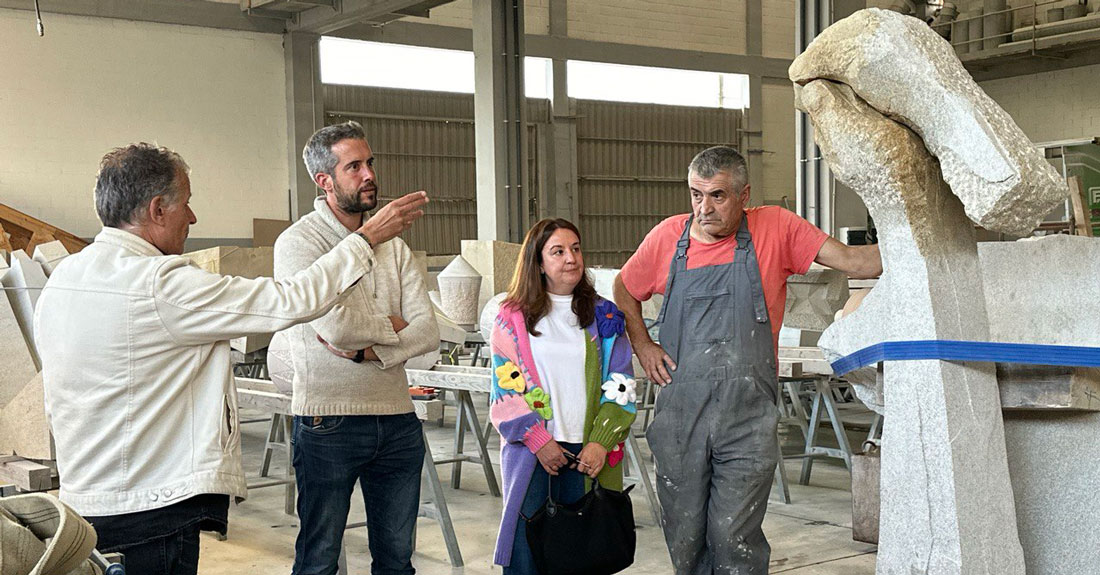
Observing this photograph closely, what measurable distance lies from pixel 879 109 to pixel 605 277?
16.4 ft

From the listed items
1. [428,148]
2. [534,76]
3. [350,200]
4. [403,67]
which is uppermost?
[403,67]

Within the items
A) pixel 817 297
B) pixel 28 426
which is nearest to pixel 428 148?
pixel 817 297

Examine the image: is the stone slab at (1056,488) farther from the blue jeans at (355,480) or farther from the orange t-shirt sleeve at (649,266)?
the blue jeans at (355,480)

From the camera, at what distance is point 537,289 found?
356 cm

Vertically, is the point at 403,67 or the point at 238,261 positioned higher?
the point at 403,67

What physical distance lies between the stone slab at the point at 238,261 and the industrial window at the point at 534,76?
9.08 meters

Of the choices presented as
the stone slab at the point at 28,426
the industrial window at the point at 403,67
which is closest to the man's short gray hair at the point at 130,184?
the stone slab at the point at 28,426

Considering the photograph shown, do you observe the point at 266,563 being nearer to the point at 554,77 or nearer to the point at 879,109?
the point at 879,109

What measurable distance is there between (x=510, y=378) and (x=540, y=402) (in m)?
0.12

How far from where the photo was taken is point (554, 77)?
59.8 feet

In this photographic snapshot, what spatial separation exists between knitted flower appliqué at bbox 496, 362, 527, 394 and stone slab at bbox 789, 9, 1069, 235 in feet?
4.74

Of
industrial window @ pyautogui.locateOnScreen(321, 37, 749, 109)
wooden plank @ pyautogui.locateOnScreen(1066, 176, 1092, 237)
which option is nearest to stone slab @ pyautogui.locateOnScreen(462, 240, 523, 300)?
wooden plank @ pyautogui.locateOnScreen(1066, 176, 1092, 237)

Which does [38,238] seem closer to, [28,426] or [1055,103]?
[28,426]

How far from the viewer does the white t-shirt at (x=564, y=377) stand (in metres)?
3.47
